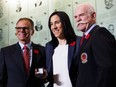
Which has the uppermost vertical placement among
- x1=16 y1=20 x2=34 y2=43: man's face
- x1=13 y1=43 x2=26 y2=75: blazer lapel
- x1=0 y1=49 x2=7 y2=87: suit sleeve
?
x1=16 y1=20 x2=34 y2=43: man's face

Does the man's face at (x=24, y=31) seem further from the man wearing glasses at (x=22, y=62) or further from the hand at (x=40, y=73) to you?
the hand at (x=40, y=73)

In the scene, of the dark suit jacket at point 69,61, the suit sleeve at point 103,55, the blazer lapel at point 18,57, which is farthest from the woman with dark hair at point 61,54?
the suit sleeve at point 103,55

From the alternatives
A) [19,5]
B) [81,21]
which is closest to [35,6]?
[19,5]

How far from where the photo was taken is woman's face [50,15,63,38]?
5.82ft

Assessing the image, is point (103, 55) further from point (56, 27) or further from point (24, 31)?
point (24, 31)

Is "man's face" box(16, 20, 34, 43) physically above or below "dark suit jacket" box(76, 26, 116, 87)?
above

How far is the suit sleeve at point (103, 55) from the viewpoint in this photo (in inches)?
49.4

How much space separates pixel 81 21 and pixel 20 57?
1.80 feet

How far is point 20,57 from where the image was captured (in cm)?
184

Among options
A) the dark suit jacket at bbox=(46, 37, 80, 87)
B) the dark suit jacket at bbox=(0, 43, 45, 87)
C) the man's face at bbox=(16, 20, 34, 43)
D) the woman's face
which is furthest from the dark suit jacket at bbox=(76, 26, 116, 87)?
the man's face at bbox=(16, 20, 34, 43)

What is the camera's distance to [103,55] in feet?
4.23

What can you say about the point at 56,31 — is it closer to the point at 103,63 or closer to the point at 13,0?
the point at 103,63

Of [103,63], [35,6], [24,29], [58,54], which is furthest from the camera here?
[35,6]

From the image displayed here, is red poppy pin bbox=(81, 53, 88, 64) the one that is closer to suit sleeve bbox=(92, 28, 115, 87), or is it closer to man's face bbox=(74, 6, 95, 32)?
suit sleeve bbox=(92, 28, 115, 87)
